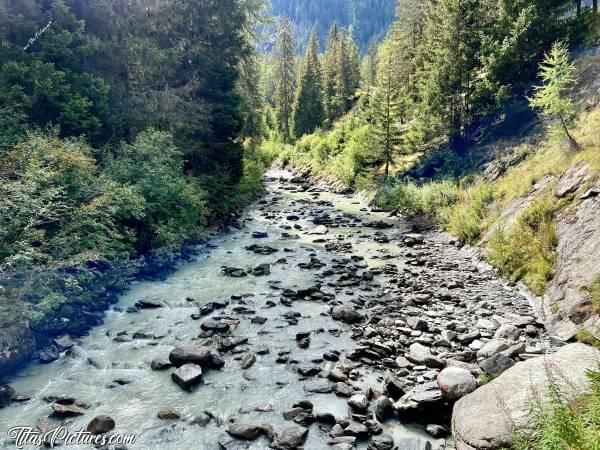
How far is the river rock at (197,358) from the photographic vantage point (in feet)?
30.8

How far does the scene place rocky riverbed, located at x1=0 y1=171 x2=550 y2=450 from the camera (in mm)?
7199

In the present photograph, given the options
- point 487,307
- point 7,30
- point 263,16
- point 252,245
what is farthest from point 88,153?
point 263,16

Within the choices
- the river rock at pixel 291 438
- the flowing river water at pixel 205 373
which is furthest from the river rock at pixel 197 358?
the river rock at pixel 291 438

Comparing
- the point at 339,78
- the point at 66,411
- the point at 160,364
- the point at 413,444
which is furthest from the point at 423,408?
the point at 339,78

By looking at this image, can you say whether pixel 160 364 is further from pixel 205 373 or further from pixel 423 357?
pixel 423 357

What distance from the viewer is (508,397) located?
6.15m

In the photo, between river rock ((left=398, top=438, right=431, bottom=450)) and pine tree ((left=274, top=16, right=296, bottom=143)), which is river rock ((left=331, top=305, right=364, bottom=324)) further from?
pine tree ((left=274, top=16, right=296, bottom=143))

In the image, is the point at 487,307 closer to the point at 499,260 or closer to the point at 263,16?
the point at 499,260

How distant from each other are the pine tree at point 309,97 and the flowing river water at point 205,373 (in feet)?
191

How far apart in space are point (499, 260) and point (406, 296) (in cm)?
388

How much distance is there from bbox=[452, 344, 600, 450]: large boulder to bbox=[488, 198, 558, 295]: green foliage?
5170 millimetres

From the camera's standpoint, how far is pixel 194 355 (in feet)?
30.9

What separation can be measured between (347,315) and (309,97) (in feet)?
212

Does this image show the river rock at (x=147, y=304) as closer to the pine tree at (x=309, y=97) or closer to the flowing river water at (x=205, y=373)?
the flowing river water at (x=205, y=373)
